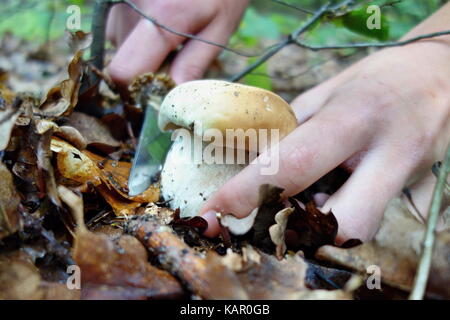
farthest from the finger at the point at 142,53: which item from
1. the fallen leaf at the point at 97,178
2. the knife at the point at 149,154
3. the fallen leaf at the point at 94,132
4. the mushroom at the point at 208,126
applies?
the fallen leaf at the point at 97,178

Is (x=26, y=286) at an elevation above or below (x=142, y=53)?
below

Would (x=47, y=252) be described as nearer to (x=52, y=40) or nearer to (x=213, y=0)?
(x=213, y=0)

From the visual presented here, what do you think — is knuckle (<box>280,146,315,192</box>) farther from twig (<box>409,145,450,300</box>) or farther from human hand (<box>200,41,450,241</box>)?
twig (<box>409,145,450,300</box>)

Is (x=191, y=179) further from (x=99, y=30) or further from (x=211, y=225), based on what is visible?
(x=99, y=30)

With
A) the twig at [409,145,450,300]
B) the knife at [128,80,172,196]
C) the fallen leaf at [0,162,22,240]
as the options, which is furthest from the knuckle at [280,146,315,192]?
the fallen leaf at [0,162,22,240]

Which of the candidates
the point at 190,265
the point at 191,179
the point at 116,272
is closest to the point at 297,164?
the point at 191,179
